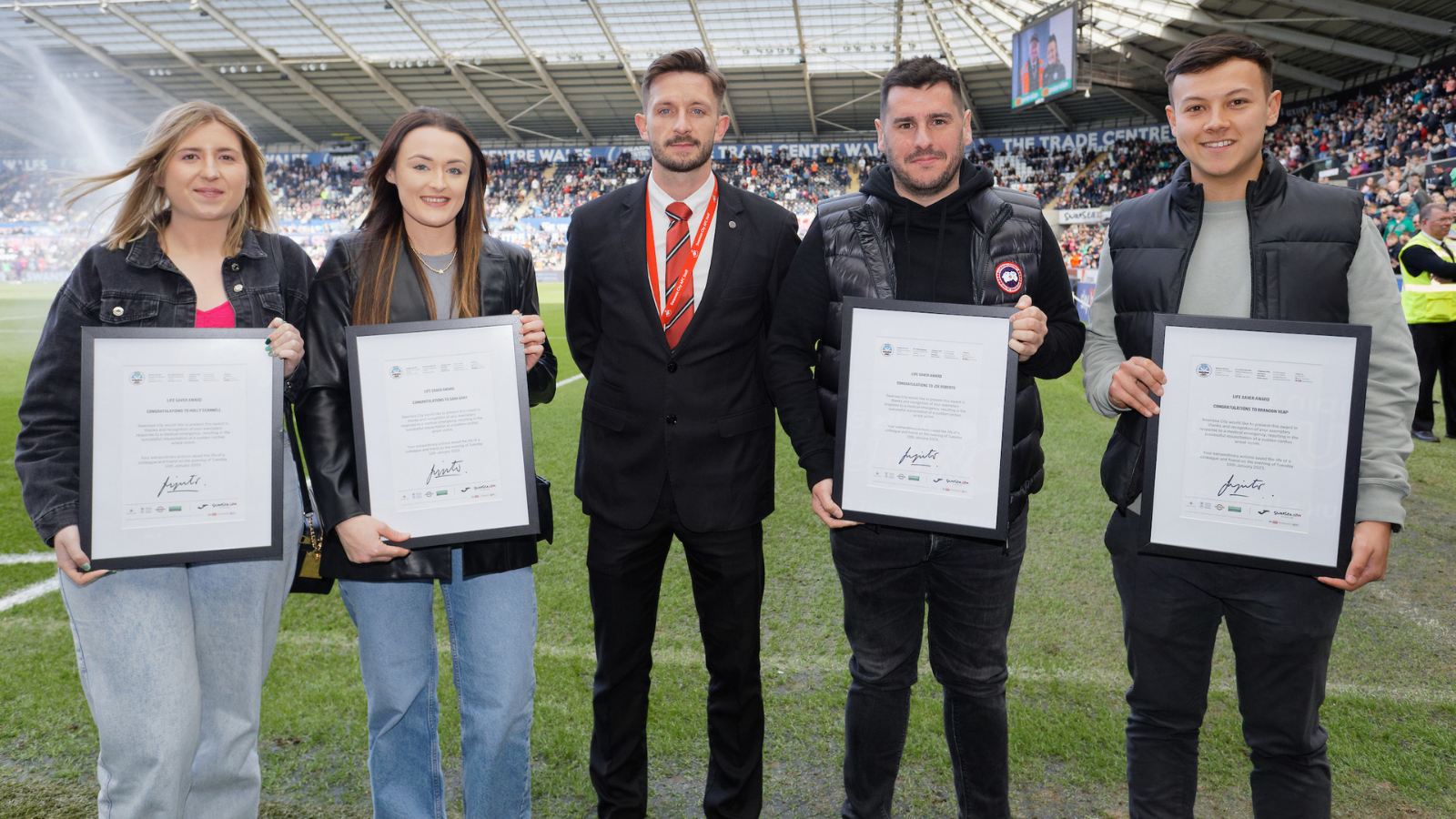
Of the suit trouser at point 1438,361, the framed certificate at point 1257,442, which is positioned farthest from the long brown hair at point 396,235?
the suit trouser at point 1438,361

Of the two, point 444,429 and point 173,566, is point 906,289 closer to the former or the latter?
point 444,429

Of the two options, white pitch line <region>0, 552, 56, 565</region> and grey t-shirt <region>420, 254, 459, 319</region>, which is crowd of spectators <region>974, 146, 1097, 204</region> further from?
grey t-shirt <region>420, 254, 459, 319</region>

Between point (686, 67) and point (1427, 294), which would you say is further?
point (1427, 294)

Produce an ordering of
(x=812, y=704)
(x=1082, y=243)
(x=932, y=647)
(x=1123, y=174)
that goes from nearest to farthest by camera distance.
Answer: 1. (x=932, y=647)
2. (x=812, y=704)
3. (x=1082, y=243)
4. (x=1123, y=174)

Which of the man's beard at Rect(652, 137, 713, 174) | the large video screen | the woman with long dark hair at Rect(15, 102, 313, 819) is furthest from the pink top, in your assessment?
the large video screen

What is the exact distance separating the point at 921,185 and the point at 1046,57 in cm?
2563

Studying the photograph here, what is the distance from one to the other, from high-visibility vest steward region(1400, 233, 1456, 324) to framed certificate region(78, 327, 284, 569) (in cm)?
898

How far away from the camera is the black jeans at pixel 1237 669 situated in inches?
79.9

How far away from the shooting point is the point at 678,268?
2.51 meters

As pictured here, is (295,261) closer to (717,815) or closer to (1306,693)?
(717,815)

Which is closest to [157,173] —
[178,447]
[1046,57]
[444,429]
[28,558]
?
[178,447]

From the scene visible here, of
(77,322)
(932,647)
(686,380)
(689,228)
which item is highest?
(689,228)

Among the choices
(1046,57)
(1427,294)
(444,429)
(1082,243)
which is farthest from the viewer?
(1082,243)
